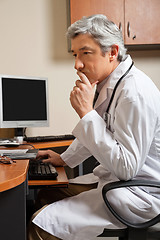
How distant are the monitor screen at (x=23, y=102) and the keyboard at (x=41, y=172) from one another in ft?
2.94

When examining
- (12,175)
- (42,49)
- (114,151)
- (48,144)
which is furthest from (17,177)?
(42,49)

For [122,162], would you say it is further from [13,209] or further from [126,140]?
[13,209]

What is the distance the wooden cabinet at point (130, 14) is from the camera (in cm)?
240

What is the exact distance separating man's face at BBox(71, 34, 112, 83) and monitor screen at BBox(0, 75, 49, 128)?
3.42ft

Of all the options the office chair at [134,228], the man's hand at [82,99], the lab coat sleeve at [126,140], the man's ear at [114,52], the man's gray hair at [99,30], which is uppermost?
the man's gray hair at [99,30]

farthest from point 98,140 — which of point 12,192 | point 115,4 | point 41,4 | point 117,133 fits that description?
point 41,4

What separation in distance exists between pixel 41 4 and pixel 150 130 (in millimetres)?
1899

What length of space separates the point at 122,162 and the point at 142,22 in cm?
176

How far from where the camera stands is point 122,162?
3.44 feet

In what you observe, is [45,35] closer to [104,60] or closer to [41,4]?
[41,4]

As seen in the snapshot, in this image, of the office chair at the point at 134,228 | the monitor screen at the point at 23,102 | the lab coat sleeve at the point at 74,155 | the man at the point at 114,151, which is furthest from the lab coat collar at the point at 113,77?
the monitor screen at the point at 23,102

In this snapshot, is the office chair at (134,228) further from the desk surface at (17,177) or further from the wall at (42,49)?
the wall at (42,49)

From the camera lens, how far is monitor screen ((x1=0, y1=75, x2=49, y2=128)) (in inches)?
89.1

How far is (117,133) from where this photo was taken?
1.11 m
